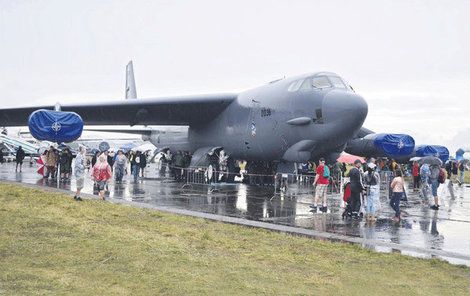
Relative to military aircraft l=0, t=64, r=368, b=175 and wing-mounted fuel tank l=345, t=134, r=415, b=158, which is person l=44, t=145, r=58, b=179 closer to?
military aircraft l=0, t=64, r=368, b=175

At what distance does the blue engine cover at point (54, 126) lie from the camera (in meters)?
21.2

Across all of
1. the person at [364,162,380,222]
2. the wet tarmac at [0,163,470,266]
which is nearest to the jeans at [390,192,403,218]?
the wet tarmac at [0,163,470,266]

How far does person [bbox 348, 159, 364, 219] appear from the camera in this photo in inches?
567

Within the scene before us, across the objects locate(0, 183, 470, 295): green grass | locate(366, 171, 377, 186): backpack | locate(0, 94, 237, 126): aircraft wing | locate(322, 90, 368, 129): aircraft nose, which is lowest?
locate(0, 183, 470, 295): green grass

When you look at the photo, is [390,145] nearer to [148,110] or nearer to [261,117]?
[261,117]

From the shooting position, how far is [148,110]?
2742cm

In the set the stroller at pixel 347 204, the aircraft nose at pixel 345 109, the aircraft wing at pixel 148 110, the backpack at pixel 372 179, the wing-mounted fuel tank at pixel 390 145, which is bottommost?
the stroller at pixel 347 204

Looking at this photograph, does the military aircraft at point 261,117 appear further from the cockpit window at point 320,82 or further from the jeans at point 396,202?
the jeans at point 396,202

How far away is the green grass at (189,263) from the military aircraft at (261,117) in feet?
29.8

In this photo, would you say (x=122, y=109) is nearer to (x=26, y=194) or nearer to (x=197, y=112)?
(x=197, y=112)

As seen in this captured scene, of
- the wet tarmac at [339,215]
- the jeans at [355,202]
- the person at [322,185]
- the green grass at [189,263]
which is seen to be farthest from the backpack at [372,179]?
the green grass at [189,263]

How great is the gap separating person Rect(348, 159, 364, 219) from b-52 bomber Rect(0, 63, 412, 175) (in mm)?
4728

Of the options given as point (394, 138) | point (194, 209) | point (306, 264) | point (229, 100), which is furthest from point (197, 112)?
point (306, 264)

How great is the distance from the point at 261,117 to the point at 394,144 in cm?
887
